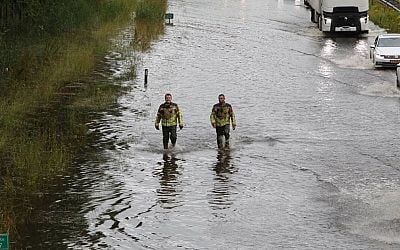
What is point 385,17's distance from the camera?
58.2 metres

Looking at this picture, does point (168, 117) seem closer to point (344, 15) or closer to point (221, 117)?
point (221, 117)

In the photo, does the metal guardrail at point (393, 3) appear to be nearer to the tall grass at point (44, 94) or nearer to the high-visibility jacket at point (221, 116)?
the tall grass at point (44, 94)

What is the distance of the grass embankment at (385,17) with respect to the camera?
176ft

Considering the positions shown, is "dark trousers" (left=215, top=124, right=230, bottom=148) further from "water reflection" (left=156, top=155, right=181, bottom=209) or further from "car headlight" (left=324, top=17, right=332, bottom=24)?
"car headlight" (left=324, top=17, right=332, bottom=24)

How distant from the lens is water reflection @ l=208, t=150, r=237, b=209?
1889 centimetres

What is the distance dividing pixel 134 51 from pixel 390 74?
12720 mm

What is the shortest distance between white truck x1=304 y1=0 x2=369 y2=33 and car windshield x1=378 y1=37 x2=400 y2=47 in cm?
922

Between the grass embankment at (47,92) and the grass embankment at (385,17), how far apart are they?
14349 mm

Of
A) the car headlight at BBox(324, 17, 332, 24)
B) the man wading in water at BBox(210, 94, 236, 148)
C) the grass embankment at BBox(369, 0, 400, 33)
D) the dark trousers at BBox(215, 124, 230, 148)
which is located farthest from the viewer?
the grass embankment at BBox(369, 0, 400, 33)

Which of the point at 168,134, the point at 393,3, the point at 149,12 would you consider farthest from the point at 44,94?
the point at 393,3

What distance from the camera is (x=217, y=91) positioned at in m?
33.9

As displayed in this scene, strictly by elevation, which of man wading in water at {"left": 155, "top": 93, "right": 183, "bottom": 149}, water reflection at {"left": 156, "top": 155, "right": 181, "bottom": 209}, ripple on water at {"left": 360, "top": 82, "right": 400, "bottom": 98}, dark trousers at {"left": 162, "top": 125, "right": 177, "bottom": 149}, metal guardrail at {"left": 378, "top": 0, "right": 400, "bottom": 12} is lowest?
water reflection at {"left": 156, "top": 155, "right": 181, "bottom": 209}

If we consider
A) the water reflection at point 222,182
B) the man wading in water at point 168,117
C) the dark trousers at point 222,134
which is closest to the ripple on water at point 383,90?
the dark trousers at point 222,134

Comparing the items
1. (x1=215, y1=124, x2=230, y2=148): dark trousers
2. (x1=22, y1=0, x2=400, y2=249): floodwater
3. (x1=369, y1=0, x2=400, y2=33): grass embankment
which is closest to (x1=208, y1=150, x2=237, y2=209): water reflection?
(x1=22, y1=0, x2=400, y2=249): floodwater
